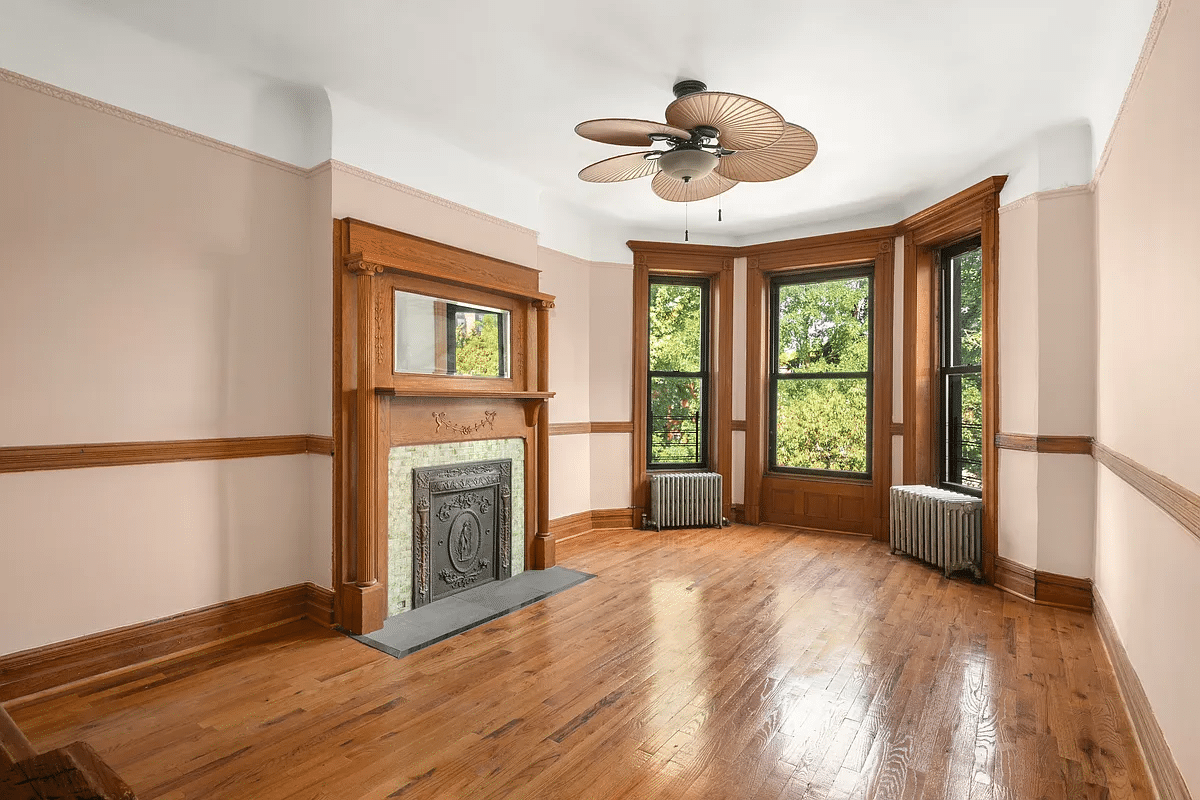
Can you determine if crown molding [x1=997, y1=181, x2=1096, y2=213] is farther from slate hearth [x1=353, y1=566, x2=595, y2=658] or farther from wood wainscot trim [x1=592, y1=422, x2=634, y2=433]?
slate hearth [x1=353, y1=566, x2=595, y2=658]

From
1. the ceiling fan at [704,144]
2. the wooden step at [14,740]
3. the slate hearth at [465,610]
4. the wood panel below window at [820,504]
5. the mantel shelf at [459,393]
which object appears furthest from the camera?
the wood panel below window at [820,504]

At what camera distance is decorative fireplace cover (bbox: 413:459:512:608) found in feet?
12.8

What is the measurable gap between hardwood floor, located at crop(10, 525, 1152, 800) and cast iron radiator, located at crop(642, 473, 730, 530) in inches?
85.7

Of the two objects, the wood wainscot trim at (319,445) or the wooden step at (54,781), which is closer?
the wooden step at (54,781)

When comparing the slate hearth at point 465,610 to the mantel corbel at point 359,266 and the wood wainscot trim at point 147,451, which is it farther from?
the mantel corbel at point 359,266

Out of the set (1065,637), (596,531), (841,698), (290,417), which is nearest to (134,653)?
(290,417)

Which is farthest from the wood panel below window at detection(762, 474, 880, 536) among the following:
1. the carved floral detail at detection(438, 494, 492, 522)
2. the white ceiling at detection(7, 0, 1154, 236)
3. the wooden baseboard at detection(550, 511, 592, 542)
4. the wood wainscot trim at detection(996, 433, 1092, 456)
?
the carved floral detail at detection(438, 494, 492, 522)

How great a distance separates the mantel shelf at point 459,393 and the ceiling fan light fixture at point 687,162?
6.06ft

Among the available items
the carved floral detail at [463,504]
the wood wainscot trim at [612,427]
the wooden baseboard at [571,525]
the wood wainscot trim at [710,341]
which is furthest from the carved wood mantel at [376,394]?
the wood wainscot trim at [710,341]

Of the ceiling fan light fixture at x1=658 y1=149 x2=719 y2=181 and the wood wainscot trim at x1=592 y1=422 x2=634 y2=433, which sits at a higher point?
the ceiling fan light fixture at x1=658 y1=149 x2=719 y2=181

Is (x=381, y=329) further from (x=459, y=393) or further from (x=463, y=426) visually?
(x=463, y=426)

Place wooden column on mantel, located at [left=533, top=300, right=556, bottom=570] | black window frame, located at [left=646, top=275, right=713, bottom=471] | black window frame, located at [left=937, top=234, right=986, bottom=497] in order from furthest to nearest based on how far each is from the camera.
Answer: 1. black window frame, located at [left=646, top=275, right=713, bottom=471]
2. black window frame, located at [left=937, top=234, right=986, bottom=497]
3. wooden column on mantel, located at [left=533, top=300, right=556, bottom=570]

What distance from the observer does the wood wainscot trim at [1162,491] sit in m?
1.82

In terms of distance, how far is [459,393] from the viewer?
400cm
